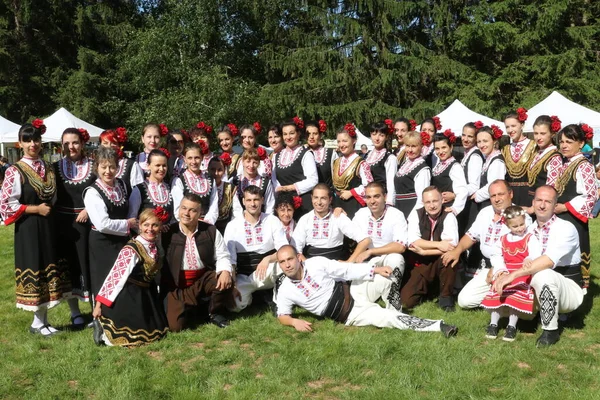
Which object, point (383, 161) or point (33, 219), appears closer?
point (33, 219)

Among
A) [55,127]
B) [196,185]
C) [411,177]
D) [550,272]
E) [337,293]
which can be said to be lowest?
[337,293]

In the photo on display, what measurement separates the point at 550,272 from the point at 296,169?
278 centimetres

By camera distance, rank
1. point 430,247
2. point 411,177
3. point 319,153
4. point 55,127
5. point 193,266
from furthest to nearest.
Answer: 1. point 55,127
2. point 319,153
3. point 411,177
4. point 430,247
5. point 193,266

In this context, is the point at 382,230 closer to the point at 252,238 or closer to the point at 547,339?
the point at 252,238

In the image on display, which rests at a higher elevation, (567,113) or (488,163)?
(567,113)

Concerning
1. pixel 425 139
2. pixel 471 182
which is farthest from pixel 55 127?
pixel 471 182

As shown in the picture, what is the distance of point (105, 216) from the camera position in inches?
162

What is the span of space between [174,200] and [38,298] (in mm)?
1306

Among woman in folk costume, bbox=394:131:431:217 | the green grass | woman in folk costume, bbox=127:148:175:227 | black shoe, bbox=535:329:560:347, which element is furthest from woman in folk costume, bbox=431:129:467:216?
woman in folk costume, bbox=127:148:175:227

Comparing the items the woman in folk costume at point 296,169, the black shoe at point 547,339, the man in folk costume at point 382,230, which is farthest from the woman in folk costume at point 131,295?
the black shoe at point 547,339

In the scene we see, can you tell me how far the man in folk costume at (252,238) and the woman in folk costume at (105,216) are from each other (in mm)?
988

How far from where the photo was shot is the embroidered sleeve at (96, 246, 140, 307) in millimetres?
3979

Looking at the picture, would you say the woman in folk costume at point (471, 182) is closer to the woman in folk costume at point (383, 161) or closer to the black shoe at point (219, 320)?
the woman in folk costume at point (383, 161)

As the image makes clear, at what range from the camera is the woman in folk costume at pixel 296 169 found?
5.81m
